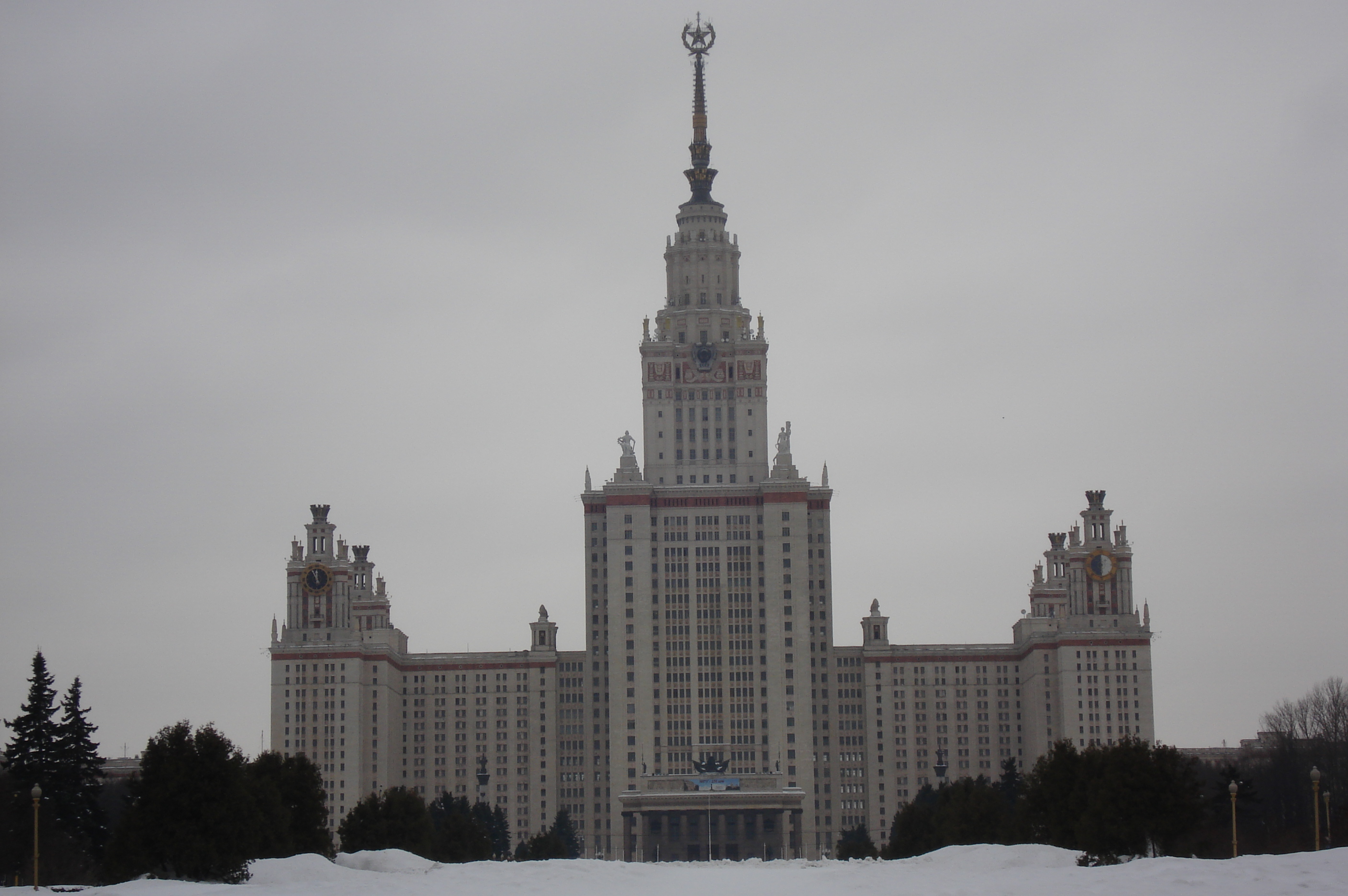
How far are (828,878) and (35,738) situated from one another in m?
55.1

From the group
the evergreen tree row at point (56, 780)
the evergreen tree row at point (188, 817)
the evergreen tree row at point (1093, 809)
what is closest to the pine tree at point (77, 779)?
the evergreen tree row at point (56, 780)

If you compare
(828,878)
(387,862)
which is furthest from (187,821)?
(828,878)

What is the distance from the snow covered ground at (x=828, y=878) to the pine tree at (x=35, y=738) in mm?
22738

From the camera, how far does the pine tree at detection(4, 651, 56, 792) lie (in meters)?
127

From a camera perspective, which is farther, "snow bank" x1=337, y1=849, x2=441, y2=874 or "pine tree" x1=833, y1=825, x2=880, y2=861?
"pine tree" x1=833, y1=825, x2=880, y2=861

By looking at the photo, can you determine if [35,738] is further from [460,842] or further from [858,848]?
[858,848]

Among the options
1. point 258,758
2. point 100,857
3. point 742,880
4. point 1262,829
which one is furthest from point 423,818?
point 1262,829

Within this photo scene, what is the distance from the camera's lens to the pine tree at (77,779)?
128000 millimetres

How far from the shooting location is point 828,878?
107750 mm

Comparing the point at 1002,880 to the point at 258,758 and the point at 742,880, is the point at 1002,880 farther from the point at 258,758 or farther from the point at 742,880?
the point at 258,758

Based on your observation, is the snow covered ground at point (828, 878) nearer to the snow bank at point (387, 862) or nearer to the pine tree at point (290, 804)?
the snow bank at point (387, 862)

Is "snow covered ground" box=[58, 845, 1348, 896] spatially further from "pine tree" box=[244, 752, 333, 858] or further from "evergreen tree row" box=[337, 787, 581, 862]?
"evergreen tree row" box=[337, 787, 581, 862]

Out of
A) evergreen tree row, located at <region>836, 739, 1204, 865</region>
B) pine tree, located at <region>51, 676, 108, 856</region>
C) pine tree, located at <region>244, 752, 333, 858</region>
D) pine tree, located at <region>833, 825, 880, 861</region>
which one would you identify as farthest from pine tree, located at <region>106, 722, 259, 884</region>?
pine tree, located at <region>833, 825, 880, 861</region>

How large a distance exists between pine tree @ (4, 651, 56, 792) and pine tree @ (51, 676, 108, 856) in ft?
1.63
